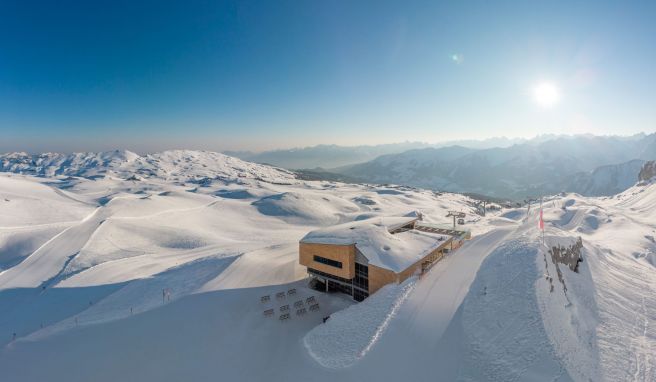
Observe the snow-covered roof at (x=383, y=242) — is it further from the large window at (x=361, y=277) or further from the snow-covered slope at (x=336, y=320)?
the snow-covered slope at (x=336, y=320)

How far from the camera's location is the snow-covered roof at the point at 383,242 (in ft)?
103

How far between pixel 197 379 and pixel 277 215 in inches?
2668

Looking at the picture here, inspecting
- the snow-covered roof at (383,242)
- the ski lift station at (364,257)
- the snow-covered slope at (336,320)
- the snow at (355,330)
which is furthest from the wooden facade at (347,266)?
the snow-covered slope at (336,320)

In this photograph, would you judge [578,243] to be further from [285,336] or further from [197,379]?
[197,379]

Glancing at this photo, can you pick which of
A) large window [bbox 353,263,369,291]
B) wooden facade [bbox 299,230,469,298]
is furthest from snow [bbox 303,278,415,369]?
large window [bbox 353,263,369,291]

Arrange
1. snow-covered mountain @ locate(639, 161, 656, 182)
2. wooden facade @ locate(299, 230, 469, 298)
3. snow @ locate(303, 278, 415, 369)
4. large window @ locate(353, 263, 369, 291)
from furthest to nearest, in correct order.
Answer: snow-covered mountain @ locate(639, 161, 656, 182) < large window @ locate(353, 263, 369, 291) < wooden facade @ locate(299, 230, 469, 298) < snow @ locate(303, 278, 415, 369)

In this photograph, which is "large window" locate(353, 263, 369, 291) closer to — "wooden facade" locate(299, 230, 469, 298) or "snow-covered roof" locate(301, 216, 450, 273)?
"wooden facade" locate(299, 230, 469, 298)

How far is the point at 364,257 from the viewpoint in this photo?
31.8 m

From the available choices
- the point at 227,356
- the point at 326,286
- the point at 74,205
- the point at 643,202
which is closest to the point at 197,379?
the point at 227,356

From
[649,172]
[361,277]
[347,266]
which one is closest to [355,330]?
[361,277]

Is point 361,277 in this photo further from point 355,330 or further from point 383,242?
point 355,330

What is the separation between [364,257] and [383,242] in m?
3.83

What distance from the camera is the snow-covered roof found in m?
31.4

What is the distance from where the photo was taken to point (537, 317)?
19.8 m
